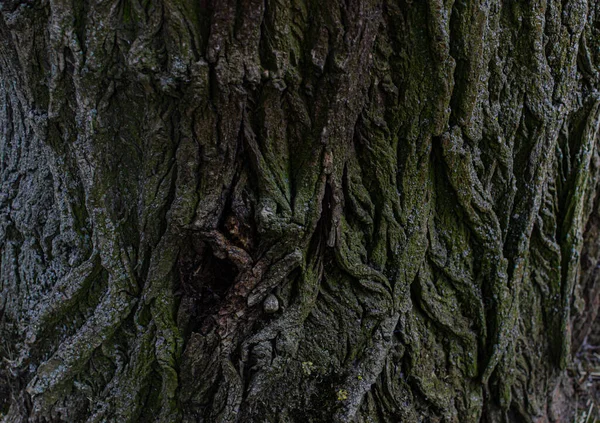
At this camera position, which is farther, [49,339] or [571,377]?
[571,377]

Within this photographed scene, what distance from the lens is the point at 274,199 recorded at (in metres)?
1.69

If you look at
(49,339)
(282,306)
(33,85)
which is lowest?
(49,339)

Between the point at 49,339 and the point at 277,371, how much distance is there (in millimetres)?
969

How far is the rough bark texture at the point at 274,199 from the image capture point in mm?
1586

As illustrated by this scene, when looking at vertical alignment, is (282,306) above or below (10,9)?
below

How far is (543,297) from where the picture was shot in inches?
91.5

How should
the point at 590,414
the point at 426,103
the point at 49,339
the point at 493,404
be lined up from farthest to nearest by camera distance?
the point at 590,414
the point at 493,404
the point at 49,339
the point at 426,103

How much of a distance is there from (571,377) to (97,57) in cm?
291

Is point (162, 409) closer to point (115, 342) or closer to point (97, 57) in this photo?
point (115, 342)

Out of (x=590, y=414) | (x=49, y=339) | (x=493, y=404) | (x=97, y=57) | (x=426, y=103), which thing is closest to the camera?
(x=97, y=57)

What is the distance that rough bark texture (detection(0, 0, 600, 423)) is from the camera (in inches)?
62.4

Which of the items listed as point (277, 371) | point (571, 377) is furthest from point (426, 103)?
point (571, 377)

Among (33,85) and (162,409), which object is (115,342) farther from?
(33,85)

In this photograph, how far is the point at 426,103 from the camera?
1.77 metres
